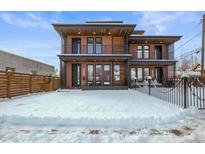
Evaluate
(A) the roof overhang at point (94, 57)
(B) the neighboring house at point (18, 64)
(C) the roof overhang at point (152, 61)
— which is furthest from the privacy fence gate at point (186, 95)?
(B) the neighboring house at point (18, 64)

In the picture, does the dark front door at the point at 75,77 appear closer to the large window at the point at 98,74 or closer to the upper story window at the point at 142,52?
the large window at the point at 98,74

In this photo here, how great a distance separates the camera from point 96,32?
639 inches

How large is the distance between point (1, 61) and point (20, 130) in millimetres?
14894

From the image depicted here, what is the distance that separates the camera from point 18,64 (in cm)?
2014

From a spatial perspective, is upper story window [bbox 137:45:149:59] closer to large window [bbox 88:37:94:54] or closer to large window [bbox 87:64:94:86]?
large window [bbox 88:37:94:54]

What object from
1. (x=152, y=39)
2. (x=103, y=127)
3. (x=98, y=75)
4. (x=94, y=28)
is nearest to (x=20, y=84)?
(x=98, y=75)

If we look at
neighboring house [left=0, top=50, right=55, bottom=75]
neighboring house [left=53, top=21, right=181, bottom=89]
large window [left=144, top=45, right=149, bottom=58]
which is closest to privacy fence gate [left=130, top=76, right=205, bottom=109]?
neighboring house [left=53, top=21, right=181, bottom=89]

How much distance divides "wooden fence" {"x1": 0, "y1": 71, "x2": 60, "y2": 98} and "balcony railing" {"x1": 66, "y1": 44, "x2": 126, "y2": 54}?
4.06m

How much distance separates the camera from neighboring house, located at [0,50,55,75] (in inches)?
675

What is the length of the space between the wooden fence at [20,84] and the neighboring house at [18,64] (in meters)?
5.08

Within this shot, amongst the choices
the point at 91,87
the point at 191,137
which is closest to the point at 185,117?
the point at 191,137

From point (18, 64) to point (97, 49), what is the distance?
10308 millimetres

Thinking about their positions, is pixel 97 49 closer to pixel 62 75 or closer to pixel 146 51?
pixel 62 75
